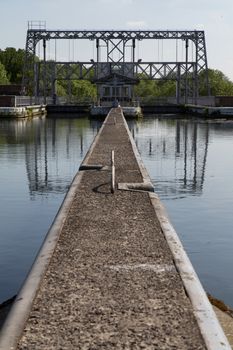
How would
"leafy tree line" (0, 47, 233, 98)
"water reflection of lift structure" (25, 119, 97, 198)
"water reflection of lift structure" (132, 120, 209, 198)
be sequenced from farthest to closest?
"leafy tree line" (0, 47, 233, 98) < "water reflection of lift structure" (25, 119, 97, 198) < "water reflection of lift structure" (132, 120, 209, 198)

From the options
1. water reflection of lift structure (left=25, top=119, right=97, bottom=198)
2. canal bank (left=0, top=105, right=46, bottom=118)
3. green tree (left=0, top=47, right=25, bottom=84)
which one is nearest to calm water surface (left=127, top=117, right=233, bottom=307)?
water reflection of lift structure (left=25, top=119, right=97, bottom=198)

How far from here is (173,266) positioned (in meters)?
8.12

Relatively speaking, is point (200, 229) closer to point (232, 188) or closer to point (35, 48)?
point (232, 188)

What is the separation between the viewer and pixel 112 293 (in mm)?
6984

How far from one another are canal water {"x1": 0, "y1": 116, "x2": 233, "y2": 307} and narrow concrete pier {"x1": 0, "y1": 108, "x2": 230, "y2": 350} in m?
1.18

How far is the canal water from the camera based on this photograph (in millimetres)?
11336

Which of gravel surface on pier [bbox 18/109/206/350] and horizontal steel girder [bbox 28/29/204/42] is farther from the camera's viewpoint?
horizontal steel girder [bbox 28/29/204/42]

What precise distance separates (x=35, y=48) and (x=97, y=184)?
7579 centimetres

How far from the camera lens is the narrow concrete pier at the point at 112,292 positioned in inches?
227

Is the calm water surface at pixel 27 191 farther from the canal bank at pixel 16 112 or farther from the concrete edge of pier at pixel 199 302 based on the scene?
the canal bank at pixel 16 112

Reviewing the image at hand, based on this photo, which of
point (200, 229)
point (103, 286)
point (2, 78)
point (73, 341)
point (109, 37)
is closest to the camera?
point (73, 341)

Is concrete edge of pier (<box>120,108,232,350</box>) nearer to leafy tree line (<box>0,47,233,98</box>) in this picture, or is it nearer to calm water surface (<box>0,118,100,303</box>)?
calm water surface (<box>0,118,100,303</box>)

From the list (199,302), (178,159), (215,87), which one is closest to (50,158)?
(178,159)

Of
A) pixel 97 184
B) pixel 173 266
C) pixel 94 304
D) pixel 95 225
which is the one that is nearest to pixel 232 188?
pixel 97 184
